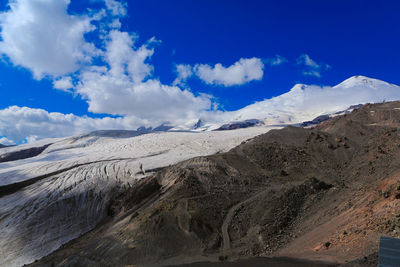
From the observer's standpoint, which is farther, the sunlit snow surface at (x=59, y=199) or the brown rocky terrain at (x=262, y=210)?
the sunlit snow surface at (x=59, y=199)

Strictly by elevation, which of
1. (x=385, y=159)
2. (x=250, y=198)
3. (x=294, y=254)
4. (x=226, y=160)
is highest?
(x=226, y=160)

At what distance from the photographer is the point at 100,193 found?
85.6 feet

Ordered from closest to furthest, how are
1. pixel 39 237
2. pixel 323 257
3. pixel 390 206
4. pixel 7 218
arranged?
pixel 323 257
pixel 390 206
pixel 39 237
pixel 7 218

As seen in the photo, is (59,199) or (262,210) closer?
(262,210)

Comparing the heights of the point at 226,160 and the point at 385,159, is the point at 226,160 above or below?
above

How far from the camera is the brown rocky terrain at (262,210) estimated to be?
13.3 m

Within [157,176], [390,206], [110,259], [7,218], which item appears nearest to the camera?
[390,206]

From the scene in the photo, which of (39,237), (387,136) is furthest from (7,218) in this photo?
(387,136)

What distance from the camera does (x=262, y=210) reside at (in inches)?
714

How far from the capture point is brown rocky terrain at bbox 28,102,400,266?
43.5 feet

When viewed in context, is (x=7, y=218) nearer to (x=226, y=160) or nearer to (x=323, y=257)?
(x=226, y=160)

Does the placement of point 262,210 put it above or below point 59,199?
below

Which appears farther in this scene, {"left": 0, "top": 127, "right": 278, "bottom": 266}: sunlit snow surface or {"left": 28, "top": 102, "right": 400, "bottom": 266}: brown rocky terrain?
{"left": 0, "top": 127, "right": 278, "bottom": 266}: sunlit snow surface

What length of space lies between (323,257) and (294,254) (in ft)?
6.74
